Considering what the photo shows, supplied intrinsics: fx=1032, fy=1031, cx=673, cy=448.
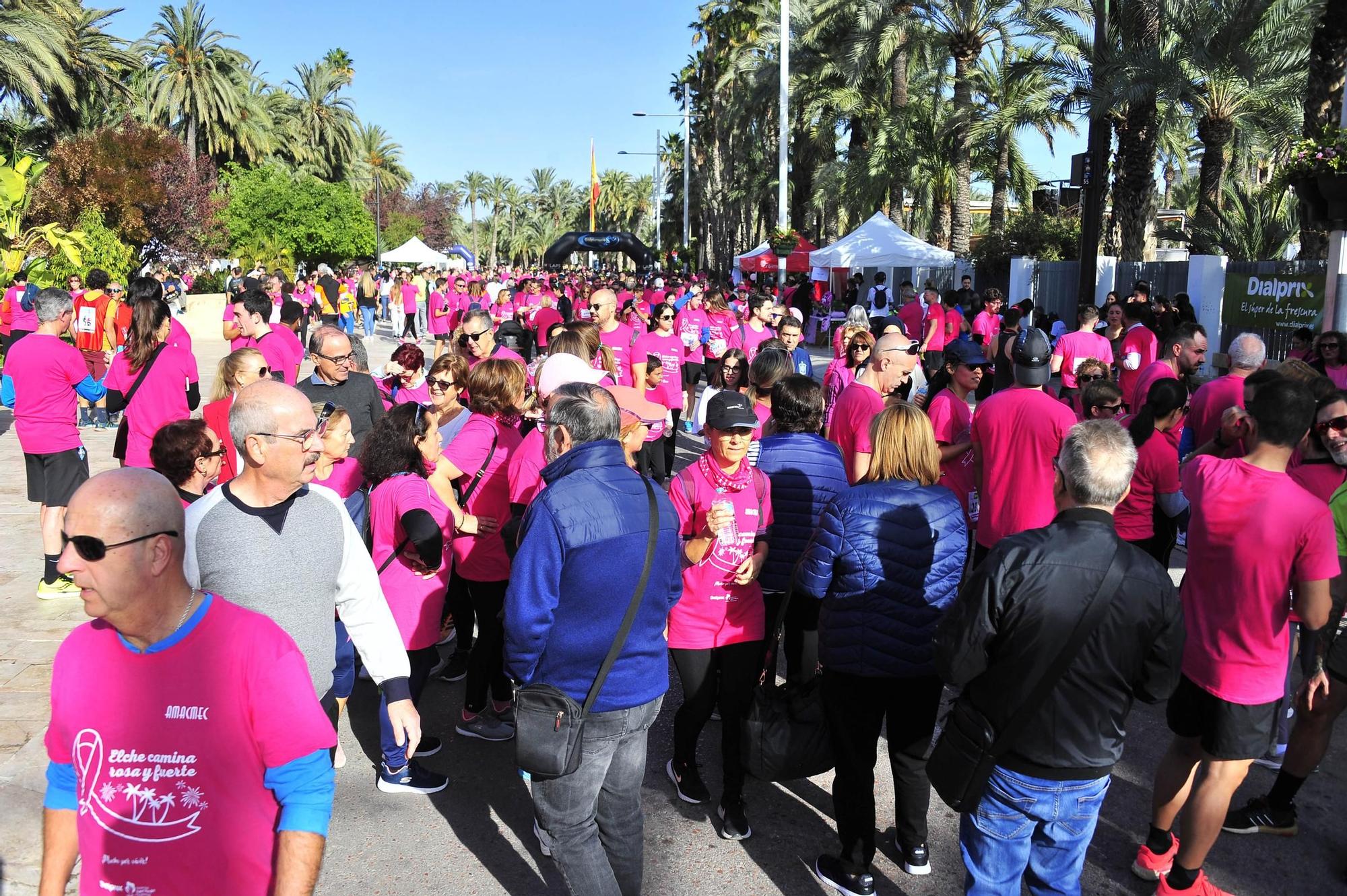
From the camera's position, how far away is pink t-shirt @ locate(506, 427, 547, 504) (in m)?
4.47

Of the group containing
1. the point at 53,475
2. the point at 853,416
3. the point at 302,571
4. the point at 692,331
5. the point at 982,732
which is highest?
the point at 692,331

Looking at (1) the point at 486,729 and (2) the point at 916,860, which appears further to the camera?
(1) the point at 486,729

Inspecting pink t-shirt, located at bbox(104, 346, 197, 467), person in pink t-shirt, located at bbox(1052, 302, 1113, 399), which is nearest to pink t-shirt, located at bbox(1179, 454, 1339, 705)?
person in pink t-shirt, located at bbox(1052, 302, 1113, 399)

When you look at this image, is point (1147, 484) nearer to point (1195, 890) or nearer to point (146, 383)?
point (1195, 890)

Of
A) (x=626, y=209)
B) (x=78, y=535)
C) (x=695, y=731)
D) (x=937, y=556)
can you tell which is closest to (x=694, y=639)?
(x=695, y=731)

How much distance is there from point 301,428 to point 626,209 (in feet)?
352

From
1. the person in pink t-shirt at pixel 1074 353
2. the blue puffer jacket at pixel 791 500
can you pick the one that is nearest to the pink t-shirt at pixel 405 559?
the blue puffer jacket at pixel 791 500

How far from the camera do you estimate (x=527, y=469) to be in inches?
178

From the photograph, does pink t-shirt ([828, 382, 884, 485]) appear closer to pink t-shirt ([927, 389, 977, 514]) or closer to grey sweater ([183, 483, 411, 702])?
pink t-shirt ([927, 389, 977, 514])

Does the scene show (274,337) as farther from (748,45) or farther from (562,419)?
(748,45)

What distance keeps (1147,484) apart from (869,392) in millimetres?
1419

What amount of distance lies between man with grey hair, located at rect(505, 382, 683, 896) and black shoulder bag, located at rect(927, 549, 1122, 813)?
0.88 m

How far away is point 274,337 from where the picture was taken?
6965 mm

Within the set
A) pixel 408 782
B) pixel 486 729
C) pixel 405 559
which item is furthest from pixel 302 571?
pixel 486 729
